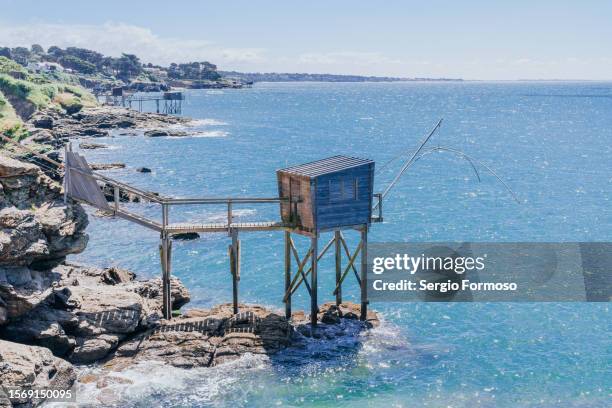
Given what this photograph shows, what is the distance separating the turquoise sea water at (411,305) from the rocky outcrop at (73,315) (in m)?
2.41

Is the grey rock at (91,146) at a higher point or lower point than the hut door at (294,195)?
lower

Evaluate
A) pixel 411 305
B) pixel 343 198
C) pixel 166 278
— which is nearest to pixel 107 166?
pixel 166 278

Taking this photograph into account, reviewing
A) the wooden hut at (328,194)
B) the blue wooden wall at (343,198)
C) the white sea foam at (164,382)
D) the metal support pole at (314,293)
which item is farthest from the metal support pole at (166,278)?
the blue wooden wall at (343,198)

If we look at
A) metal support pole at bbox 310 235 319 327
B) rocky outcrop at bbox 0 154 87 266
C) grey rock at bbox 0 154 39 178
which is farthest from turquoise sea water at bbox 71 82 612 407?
grey rock at bbox 0 154 39 178

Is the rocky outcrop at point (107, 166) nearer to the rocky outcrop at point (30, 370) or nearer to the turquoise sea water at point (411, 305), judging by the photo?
the turquoise sea water at point (411, 305)

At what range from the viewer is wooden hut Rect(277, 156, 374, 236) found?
25.9 m

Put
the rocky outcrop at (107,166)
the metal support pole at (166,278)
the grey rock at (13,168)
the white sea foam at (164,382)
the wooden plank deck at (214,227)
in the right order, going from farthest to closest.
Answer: the rocky outcrop at (107,166), the metal support pole at (166,278), the wooden plank deck at (214,227), the grey rock at (13,168), the white sea foam at (164,382)

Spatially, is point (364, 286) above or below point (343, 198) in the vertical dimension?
below

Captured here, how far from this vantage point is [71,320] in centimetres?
2405

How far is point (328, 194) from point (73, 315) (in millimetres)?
9969

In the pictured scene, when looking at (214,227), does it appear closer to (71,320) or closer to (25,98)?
(71,320)

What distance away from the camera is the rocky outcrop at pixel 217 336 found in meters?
24.0

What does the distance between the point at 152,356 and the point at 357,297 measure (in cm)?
1156

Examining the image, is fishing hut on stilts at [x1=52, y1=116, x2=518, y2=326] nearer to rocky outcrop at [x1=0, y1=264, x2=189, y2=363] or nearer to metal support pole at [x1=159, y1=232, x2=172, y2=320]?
metal support pole at [x1=159, y1=232, x2=172, y2=320]
